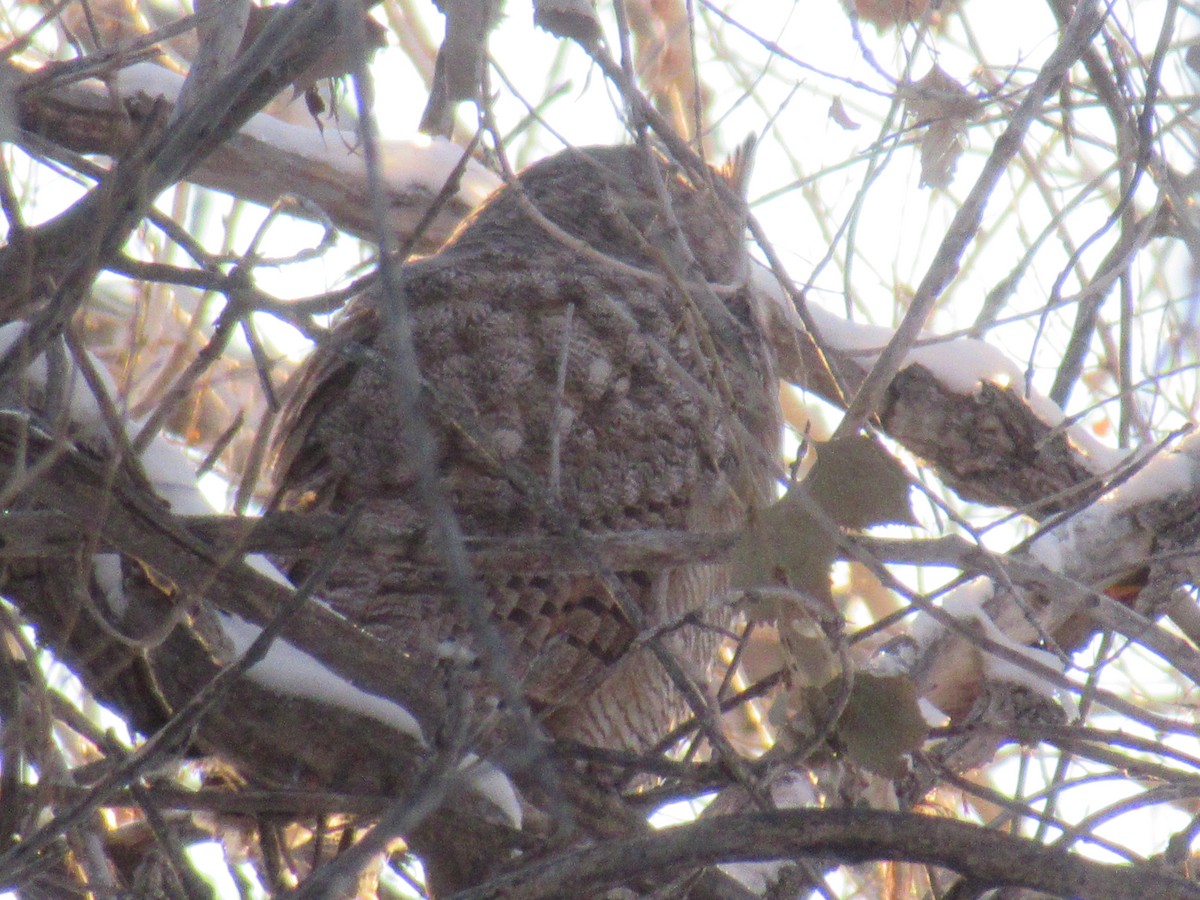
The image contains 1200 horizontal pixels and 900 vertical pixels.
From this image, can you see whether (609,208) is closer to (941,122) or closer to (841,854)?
(941,122)

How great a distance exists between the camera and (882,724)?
1370mm

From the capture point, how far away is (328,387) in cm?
251

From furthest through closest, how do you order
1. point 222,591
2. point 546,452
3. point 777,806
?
point 546,452 < point 777,806 < point 222,591

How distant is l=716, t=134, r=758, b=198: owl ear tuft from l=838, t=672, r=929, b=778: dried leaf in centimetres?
204

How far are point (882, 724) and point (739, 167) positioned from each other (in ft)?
7.90

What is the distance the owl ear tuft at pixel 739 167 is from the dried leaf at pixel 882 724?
6.68 ft

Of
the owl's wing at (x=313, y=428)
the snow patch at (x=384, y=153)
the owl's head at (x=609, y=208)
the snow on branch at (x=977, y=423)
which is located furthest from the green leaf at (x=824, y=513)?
the snow patch at (x=384, y=153)

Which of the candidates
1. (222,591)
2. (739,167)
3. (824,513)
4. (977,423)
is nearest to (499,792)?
(222,591)

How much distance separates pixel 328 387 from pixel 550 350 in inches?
17.4

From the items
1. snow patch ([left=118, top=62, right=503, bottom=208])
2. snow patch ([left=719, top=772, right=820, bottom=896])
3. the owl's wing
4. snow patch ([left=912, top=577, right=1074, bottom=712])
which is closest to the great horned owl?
the owl's wing

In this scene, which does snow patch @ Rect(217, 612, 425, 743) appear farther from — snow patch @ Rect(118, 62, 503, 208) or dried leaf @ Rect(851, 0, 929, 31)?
snow patch @ Rect(118, 62, 503, 208)

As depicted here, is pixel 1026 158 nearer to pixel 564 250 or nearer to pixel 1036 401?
pixel 1036 401

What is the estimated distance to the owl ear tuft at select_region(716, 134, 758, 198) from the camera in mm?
3320

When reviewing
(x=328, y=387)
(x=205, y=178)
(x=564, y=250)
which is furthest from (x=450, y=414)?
(x=205, y=178)
